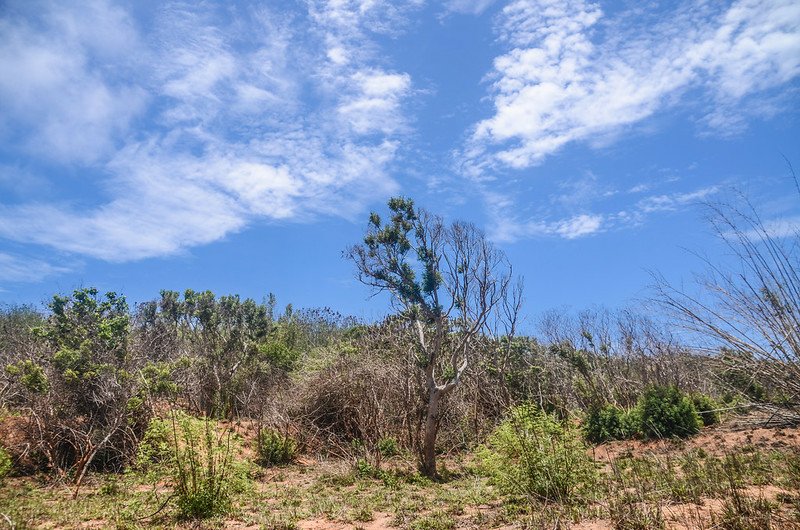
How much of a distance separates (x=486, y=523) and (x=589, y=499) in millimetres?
1477

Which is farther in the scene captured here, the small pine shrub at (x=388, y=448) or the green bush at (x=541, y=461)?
the small pine shrub at (x=388, y=448)

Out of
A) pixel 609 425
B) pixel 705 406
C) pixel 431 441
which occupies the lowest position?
pixel 431 441

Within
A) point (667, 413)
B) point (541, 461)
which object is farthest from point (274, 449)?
point (667, 413)

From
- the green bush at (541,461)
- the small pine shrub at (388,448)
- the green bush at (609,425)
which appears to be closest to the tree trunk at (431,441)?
the small pine shrub at (388,448)

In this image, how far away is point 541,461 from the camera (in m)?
6.45

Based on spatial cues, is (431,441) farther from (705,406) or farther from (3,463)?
(3,463)

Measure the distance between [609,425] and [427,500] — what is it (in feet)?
29.2

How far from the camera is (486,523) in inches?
237

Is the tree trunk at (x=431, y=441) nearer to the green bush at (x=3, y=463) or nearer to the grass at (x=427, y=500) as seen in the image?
the grass at (x=427, y=500)

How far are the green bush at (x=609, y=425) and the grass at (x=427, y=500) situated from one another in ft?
8.34

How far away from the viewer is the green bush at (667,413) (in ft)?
43.0

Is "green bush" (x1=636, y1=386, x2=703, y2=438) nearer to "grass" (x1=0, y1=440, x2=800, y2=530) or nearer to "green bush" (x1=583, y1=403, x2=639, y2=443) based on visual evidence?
"green bush" (x1=583, y1=403, x2=639, y2=443)

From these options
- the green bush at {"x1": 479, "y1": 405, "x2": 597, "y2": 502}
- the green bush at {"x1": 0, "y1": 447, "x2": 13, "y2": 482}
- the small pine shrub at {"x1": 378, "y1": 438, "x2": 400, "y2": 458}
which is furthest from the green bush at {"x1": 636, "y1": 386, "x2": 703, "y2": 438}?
the green bush at {"x1": 0, "y1": 447, "x2": 13, "y2": 482}

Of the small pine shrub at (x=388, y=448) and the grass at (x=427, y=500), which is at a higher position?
the small pine shrub at (x=388, y=448)
